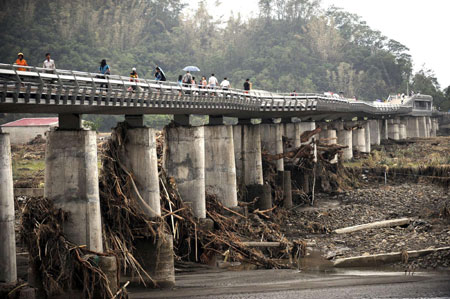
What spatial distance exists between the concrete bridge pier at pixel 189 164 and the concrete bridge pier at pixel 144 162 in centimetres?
471

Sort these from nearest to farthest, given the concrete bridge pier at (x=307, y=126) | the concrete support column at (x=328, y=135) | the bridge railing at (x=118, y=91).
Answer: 1. the bridge railing at (x=118, y=91)
2. the concrete bridge pier at (x=307, y=126)
3. the concrete support column at (x=328, y=135)

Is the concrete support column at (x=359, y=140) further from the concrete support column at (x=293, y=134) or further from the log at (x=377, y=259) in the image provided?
the log at (x=377, y=259)

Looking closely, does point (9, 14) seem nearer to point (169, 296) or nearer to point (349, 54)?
point (349, 54)

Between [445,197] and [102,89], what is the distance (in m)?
27.9

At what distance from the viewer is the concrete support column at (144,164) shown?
31469 mm

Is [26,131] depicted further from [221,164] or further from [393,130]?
[393,130]

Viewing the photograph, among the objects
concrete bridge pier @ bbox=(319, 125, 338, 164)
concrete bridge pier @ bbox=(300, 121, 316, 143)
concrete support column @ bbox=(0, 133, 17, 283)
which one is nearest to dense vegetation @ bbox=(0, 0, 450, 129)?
concrete bridge pier @ bbox=(319, 125, 338, 164)

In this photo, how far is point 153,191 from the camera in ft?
103

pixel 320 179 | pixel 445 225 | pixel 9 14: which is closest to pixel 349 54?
pixel 9 14

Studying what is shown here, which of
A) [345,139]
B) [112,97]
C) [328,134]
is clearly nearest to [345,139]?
[345,139]

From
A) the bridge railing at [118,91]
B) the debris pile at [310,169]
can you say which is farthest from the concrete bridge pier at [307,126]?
the bridge railing at [118,91]

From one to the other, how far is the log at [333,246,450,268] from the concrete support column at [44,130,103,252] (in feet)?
39.5

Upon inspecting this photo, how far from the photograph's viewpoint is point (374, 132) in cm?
8538

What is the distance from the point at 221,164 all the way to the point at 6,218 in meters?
Answer: 19.5
